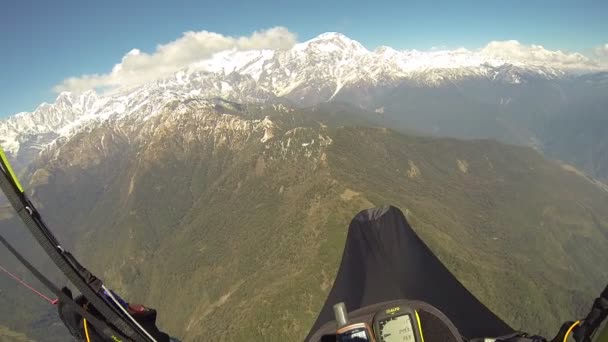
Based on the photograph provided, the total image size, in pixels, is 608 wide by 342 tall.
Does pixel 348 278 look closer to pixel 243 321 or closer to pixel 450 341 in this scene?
pixel 450 341

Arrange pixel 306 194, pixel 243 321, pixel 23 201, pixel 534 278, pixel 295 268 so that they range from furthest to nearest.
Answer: pixel 306 194, pixel 534 278, pixel 295 268, pixel 243 321, pixel 23 201

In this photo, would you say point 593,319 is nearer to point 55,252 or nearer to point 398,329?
point 398,329

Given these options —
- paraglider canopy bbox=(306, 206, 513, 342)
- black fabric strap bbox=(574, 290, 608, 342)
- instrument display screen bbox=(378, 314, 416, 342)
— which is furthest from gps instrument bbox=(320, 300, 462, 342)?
paraglider canopy bbox=(306, 206, 513, 342)

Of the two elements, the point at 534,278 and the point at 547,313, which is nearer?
the point at 547,313

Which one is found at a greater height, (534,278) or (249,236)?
(249,236)

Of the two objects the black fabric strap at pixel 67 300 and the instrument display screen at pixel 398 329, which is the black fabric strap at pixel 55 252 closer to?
the black fabric strap at pixel 67 300

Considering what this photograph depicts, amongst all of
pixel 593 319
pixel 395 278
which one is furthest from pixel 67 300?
pixel 395 278

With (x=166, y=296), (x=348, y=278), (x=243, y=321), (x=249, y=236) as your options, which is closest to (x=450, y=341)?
(x=348, y=278)
